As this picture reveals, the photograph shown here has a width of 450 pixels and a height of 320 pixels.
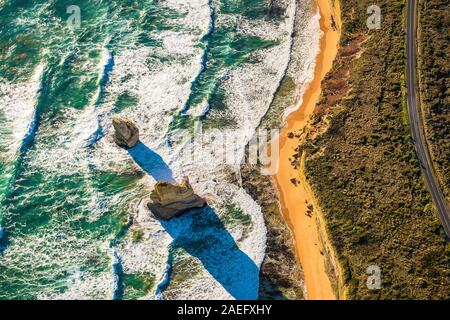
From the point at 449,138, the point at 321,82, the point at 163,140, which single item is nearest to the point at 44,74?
the point at 163,140

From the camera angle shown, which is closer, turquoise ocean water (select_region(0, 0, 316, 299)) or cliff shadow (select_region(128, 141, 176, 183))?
turquoise ocean water (select_region(0, 0, 316, 299))

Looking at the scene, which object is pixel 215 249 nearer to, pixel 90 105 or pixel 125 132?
pixel 125 132

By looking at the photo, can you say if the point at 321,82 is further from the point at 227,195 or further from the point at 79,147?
the point at 79,147

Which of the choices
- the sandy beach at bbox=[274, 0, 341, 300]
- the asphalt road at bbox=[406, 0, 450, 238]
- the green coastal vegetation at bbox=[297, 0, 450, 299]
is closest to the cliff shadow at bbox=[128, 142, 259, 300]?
the sandy beach at bbox=[274, 0, 341, 300]

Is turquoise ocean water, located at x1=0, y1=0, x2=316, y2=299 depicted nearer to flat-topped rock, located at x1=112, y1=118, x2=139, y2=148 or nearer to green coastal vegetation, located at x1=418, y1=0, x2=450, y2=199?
flat-topped rock, located at x1=112, y1=118, x2=139, y2=148

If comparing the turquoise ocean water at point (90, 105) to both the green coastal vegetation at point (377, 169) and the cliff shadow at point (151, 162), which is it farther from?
the green coastal vegetation at point (377, 169)
